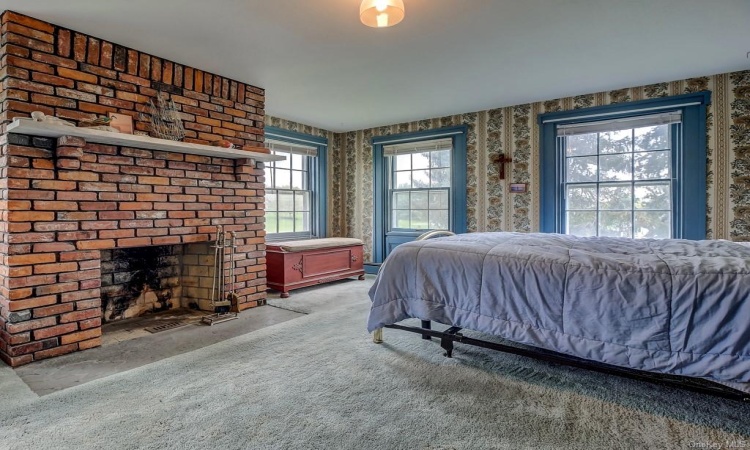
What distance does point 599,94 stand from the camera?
4109 mm

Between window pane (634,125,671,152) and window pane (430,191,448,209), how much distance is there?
2.24 metres

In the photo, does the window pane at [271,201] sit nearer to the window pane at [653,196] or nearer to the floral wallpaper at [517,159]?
the floral wallpaper at [517,159]

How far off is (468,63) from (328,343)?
261cm

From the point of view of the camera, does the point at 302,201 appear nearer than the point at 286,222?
No

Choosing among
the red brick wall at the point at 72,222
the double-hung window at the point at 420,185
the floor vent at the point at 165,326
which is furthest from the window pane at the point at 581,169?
the floor vent at the point at 165,326

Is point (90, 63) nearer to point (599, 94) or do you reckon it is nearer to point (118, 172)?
point (118, 172)

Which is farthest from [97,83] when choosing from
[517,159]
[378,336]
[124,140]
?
[517,159]

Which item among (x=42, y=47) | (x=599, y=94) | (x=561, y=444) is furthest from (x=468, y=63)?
(x=42, y=47)

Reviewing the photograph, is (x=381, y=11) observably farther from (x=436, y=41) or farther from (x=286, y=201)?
(x=286, y=201)

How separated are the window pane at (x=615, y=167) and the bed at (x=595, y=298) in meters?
1.81

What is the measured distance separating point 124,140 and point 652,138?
4.85 meters

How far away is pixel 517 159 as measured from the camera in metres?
4.61

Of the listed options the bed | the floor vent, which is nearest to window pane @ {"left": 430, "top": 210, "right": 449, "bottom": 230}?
the bed

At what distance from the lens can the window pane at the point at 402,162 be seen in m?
5.67
